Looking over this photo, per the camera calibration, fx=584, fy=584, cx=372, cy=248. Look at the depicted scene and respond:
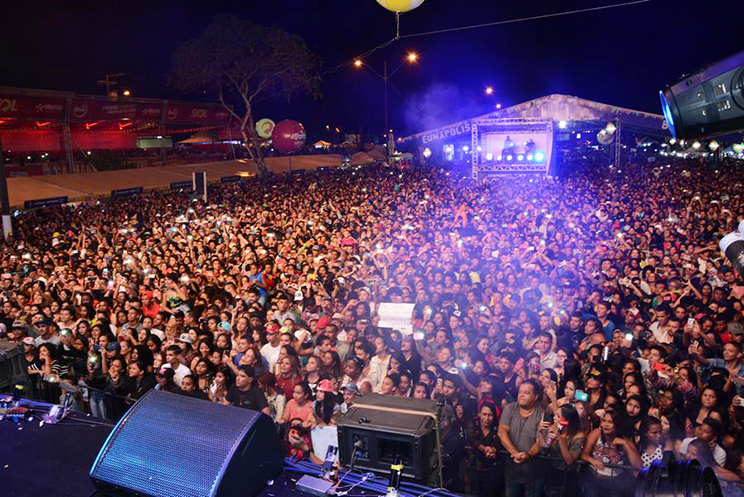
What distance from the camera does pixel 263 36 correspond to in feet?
81.3

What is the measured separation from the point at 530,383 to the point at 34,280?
26.7 ft

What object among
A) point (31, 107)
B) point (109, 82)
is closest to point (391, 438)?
point (31, 107)

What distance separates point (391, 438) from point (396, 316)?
3935 mm

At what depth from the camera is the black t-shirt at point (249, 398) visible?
177 inches

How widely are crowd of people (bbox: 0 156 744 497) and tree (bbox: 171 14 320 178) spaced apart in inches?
513

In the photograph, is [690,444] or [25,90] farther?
[25,90]

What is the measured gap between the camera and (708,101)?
10.2 feet

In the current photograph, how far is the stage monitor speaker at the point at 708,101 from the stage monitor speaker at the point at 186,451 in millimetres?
2773

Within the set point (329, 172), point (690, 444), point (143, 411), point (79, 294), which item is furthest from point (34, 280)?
point (329, 172)

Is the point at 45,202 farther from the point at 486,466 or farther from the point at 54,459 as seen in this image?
the point at 486,466

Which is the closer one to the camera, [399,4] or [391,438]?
[391,438]

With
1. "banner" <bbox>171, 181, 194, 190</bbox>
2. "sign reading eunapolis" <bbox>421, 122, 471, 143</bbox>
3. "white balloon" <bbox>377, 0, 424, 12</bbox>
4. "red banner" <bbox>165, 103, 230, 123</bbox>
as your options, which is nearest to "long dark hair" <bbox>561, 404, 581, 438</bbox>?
"white balloon" <bbox>377, 0, 424, 12</bbox>

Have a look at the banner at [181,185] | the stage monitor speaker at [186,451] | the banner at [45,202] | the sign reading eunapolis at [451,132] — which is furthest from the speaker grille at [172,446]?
the sign reading eunapolis at [451,132]

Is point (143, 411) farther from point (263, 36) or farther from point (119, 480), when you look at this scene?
point (263, 36)
